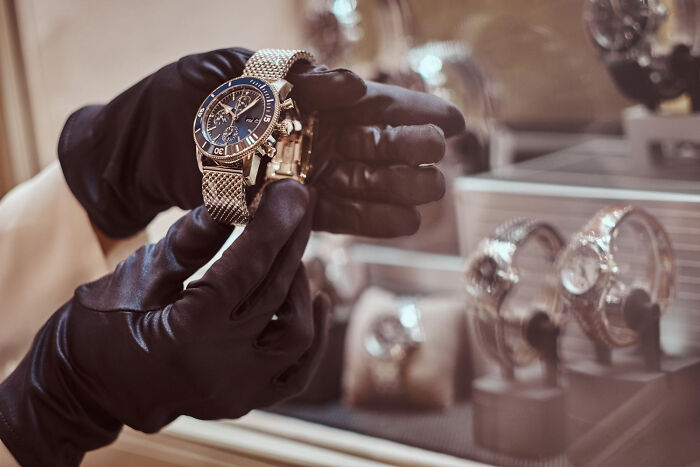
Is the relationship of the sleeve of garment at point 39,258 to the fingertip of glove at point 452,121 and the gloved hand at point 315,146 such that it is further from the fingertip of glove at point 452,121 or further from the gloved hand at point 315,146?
the fingertip of glove at point 452,121

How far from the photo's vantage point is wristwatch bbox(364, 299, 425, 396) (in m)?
0.93

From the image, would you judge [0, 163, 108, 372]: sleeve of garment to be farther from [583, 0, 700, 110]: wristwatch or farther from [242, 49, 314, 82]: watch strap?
[583, 0, 700, 110]: wristwatch

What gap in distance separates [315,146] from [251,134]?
0.30ft

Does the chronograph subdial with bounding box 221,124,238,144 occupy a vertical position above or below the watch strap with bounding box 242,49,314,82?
below

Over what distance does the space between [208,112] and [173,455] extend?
44 centimetres

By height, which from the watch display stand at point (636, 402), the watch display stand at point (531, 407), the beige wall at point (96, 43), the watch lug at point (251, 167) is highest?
the watch lug at point (251, 167)

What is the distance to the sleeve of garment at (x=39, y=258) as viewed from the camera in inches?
28.8

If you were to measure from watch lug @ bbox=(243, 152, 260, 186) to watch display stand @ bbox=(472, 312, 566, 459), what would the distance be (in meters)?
0.34

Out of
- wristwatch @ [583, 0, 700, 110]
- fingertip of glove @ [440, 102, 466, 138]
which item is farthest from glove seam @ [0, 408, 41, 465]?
wristwatch @ [583, 0, 700, 110]

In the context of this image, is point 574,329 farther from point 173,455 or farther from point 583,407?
point 173,455

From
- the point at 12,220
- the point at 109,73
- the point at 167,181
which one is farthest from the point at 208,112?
the point at 109,73

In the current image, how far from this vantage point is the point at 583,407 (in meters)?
0.69

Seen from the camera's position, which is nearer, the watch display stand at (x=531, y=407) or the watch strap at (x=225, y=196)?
the watch strap at (x=225, y=196)

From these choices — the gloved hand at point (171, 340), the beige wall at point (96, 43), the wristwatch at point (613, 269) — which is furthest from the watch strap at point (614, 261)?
the beige wall at point (96, 43)
